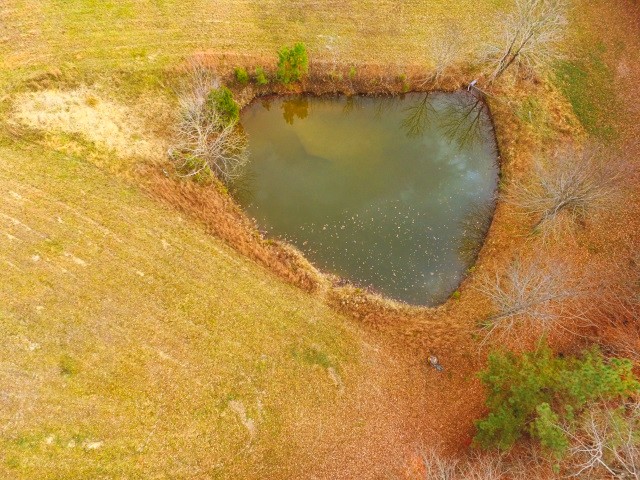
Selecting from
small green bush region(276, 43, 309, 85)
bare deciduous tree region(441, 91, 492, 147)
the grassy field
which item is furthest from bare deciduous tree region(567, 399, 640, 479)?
small green bush region(276, 43, 309, 85)

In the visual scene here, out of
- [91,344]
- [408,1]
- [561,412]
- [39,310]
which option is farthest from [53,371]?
[408,1]

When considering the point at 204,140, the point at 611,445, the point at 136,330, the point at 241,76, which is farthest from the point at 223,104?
the point at 611,445

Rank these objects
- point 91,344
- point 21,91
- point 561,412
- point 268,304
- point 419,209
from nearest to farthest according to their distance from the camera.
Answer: point 561,412
point 91,344
point 268,304
point 21,91
point 419,209

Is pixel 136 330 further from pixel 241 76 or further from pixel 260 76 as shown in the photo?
pixel 260 76

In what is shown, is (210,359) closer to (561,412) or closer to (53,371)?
(53,371)

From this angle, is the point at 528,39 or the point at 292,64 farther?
the point at 528,39

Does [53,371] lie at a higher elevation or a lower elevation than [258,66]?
lower

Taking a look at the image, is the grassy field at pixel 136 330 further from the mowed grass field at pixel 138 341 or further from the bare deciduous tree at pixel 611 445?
the bare deciduous tree at pixel 611 445
